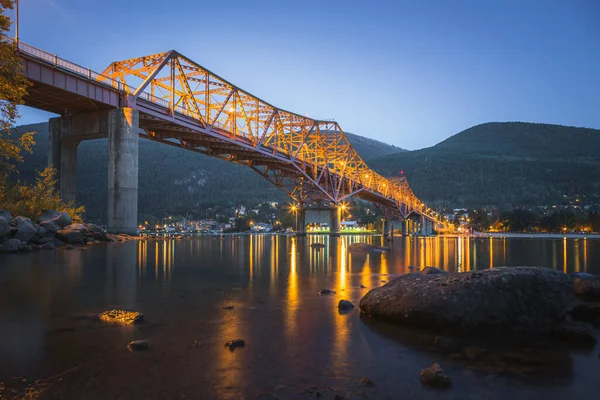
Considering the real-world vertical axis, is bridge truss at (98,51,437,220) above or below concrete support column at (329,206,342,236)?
above

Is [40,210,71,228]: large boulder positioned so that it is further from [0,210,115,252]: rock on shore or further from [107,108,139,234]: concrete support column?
[107,108,139,234]: concrete support column

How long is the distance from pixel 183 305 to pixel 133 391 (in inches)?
160

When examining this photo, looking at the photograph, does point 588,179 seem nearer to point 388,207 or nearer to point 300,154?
point 388,207

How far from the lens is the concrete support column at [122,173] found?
1267 inches

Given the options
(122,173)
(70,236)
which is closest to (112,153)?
(122,173)

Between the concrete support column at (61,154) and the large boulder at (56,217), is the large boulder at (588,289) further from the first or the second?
the concrete support column at (61,154)

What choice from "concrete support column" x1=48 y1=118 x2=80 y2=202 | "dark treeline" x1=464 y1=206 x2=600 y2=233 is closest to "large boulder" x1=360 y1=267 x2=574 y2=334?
"concrete support column" x1=48 y1=118 x2=80 y2=202

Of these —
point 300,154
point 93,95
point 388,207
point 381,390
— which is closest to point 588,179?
point 388,207

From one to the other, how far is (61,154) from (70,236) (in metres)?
16.1

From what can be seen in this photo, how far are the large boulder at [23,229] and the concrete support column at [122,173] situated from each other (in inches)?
417

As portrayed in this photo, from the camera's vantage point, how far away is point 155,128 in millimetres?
45031

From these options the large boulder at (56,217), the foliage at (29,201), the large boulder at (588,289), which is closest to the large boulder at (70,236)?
the large boulder at (56,217)

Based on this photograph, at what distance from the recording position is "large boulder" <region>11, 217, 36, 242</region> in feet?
66.3

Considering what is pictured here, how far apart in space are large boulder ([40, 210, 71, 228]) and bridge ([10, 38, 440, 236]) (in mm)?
6019
